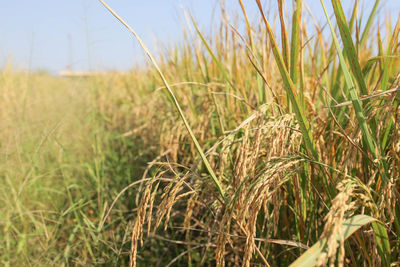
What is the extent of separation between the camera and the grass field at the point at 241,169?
74cm

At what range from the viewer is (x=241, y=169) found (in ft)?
2.61

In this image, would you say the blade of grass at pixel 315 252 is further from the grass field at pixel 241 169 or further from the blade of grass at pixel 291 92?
the blade of grass at pixel 291 92

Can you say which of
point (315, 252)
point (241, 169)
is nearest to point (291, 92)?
point (241, 169)

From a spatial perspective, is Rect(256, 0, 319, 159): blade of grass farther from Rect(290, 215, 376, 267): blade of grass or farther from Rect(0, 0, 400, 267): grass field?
Rect(290, 215, 376, 267): blade of grass

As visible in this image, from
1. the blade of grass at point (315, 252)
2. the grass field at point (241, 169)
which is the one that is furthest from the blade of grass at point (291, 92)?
the blade of grass at point (315, 252)

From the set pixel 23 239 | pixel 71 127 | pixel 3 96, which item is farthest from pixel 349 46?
pixel 3 96

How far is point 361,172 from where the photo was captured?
0.97m

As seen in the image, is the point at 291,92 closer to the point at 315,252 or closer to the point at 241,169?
the point at 241,169

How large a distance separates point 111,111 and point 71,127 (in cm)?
76

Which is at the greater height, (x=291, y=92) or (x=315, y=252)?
(x=291, y=92)

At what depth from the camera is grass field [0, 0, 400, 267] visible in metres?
0.74

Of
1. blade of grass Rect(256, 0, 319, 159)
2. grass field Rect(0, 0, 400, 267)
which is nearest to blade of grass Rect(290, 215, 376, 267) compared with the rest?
grass field Rect(0, 0, 400, 267)

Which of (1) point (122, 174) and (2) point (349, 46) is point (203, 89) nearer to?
(1) point (122, 174)

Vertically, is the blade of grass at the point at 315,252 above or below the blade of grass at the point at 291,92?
below
